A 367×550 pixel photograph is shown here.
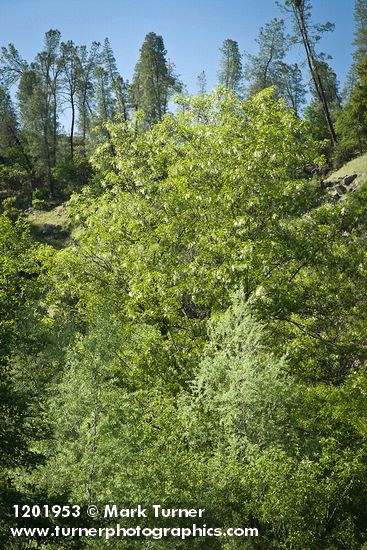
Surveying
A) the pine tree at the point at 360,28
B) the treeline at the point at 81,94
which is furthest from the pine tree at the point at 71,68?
the pine tree at the point at 360,28

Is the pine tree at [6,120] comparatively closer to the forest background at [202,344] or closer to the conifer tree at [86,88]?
the conifer tree at [86,88]

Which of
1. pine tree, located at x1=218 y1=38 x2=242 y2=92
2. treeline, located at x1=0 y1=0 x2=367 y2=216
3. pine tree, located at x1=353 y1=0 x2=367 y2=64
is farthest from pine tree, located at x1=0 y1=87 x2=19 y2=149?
pine tree, located at x1=353 y1=0 x2=367 y2=64

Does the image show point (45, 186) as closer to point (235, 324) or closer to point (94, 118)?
point (94, 118)

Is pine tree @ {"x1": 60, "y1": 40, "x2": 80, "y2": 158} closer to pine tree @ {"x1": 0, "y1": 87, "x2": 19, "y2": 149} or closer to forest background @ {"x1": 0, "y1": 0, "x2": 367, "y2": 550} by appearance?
pine tree @ {"x1": 0, "y1": 87, "x2": 19, "y2": 149}

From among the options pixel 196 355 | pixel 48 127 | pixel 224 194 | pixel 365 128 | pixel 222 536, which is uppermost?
pixel 48 127

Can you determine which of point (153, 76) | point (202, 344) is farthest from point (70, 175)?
point (202, 344)

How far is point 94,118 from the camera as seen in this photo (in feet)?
204

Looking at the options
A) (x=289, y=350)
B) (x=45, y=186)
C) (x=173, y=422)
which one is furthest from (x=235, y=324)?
(x=45, y=186)

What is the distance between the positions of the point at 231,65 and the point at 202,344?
52.1 metres

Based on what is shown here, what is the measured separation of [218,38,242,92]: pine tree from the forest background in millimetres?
36113

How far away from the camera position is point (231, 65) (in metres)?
58.6

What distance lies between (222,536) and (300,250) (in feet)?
30.4

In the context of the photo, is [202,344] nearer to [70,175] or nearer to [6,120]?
[70,175]

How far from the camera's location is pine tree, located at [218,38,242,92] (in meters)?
58.3
